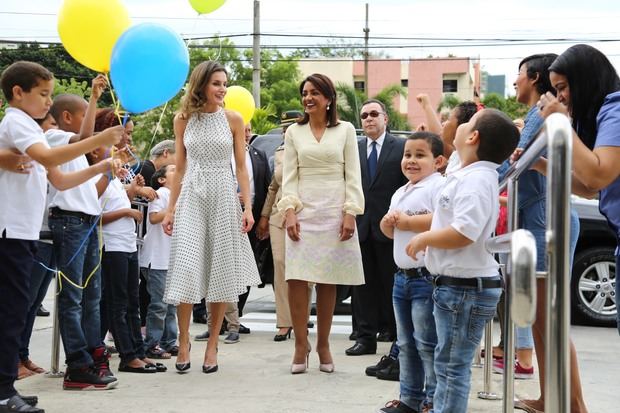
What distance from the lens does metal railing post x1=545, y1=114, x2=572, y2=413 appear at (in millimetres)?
2389

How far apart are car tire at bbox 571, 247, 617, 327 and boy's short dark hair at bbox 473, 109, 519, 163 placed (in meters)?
6.10

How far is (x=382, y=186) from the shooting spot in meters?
7.84

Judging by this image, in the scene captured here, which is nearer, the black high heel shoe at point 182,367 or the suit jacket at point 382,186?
the black high heel shoe at point 182,367

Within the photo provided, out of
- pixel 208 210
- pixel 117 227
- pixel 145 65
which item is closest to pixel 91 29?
pixel 145 65

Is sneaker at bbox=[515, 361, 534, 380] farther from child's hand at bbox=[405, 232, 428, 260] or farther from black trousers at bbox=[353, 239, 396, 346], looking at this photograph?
child's hand at bbox=[405, 232, 428, 260]

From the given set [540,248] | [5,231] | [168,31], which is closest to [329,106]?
[168,31]

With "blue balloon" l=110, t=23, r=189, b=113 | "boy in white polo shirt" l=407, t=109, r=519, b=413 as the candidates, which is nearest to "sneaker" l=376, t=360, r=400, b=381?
"boy in white polo shirt" l=407, t=109, r=519, b=413

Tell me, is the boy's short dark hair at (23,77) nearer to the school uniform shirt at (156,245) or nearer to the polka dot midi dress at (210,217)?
the polka dot midi dress at (210,217)

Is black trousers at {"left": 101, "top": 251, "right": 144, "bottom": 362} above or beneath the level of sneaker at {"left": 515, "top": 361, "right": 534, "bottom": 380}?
above

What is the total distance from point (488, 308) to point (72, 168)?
3.11 metres

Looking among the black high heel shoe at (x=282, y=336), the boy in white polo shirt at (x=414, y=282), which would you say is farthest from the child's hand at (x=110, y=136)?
the black high heel shoe at (x=282, y=336)

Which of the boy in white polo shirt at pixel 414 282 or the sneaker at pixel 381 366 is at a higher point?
the boy in white polo shirt at pixel 414 282

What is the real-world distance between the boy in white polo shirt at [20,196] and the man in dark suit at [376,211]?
315cm

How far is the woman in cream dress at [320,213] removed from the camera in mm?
6738
